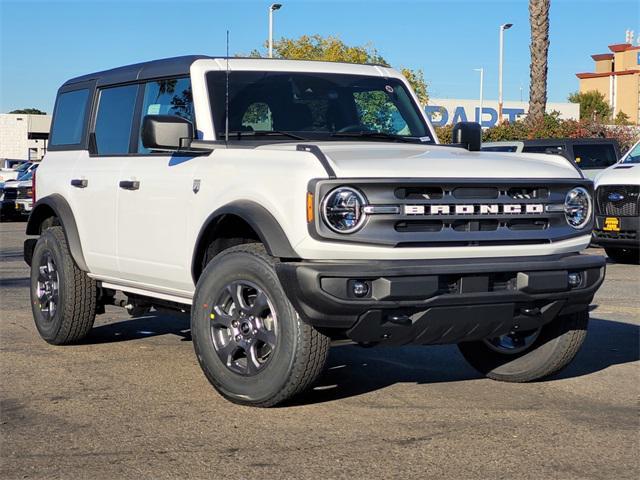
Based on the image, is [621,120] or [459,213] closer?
[459,213]

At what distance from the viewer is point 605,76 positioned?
91.1m

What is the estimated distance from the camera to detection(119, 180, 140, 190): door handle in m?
6.96

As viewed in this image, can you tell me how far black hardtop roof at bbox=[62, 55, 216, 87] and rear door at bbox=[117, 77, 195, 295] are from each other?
62 millimetres

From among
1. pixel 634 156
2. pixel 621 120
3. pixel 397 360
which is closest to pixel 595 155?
pixel 634 156

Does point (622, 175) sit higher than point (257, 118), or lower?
lower

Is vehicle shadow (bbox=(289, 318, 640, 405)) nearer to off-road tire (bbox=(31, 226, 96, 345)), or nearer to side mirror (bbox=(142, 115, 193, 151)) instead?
side mirror (bbox=(142, 115, 193, 151))

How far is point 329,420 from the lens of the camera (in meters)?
5.48

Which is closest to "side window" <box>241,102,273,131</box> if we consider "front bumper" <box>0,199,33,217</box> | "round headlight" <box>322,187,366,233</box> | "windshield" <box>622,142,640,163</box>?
"round headlight" <box>322,187,366,233</box>

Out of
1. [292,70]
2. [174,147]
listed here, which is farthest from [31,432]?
[292,70]

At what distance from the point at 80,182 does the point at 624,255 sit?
33.0 feet

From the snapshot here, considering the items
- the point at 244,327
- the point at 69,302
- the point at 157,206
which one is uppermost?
the point at 157,206

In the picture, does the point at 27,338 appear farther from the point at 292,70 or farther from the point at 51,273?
the point at 292,70

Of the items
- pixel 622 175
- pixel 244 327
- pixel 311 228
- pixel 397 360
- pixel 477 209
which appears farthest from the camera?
pixel 622 175

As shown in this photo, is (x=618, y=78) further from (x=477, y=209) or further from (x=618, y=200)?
(x=477, y=209)
